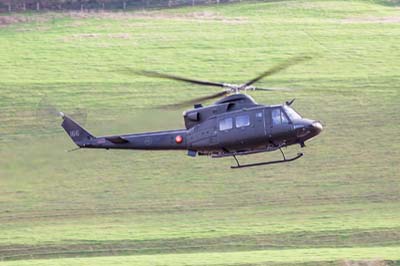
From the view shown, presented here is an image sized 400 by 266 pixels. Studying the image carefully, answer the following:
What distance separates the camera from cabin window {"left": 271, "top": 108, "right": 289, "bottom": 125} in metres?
48.4

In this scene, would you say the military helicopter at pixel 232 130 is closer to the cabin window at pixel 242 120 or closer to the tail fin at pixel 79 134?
the cabin window at pixel 242 120

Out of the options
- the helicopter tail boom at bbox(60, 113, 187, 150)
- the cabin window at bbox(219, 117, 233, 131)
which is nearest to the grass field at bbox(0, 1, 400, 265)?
the helicopter tail boom at bbox(60, 113, 187, 150)

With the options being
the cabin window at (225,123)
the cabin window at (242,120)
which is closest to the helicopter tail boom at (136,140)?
the cabin window at (225,123)

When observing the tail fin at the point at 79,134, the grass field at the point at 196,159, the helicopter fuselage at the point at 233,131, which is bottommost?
the grass field at the point at 196,159

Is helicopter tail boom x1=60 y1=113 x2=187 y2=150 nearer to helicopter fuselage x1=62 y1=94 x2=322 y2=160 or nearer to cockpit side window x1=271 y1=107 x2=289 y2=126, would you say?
helicopter fuselage x1=62 y1=94 x2=322 y2=160

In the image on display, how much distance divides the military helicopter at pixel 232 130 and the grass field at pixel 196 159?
88cm

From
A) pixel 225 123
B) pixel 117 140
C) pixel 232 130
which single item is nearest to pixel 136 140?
pixel 117 140

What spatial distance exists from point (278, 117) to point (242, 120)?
1.12 metres

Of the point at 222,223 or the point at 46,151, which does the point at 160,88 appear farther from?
the point at 46,151

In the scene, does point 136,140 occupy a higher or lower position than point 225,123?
lower

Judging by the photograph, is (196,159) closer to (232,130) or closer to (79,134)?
(79,134)

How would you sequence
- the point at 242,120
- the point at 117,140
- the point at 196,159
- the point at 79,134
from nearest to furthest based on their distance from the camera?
the point at 242,120 < the point at 117,140 < the point at 79,134 < the point at 196,159

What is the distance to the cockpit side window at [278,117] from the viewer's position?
4844cm

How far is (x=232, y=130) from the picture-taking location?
4884 centimetres
